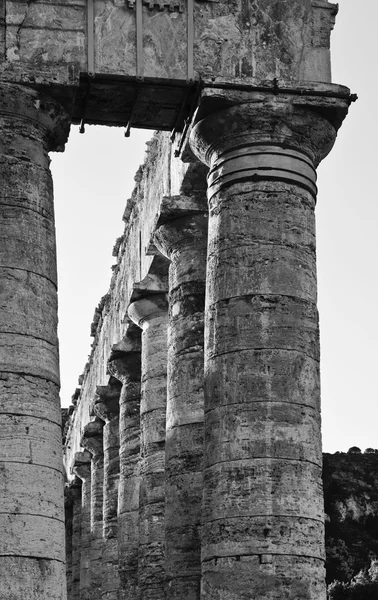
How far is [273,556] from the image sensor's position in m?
19.0

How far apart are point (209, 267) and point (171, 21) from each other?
11.3 ft

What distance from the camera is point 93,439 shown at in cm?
4538

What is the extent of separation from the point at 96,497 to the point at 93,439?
1.70m

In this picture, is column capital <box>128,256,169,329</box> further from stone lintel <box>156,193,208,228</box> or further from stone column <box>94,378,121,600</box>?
stone column <box>94,378,121,600</box>

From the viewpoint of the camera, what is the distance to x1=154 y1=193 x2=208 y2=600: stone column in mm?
24625

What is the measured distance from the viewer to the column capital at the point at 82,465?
161 ft

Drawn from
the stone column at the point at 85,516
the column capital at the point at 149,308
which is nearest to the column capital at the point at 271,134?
the column capital at the point at 149,308

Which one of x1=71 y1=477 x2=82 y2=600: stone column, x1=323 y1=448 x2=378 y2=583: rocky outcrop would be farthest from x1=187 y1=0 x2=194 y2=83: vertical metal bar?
x1=71 y1=477 x2=82 y2=600: stone column

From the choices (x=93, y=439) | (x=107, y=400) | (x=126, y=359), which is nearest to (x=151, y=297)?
(x=126, y=359)

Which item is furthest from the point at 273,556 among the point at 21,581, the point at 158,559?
the point at 158,559

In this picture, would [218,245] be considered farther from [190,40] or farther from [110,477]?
[110,477]

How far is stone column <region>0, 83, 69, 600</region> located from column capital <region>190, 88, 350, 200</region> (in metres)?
2.21

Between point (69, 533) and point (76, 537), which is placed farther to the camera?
point (69, 533)

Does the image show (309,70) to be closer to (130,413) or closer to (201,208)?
(201,208)
